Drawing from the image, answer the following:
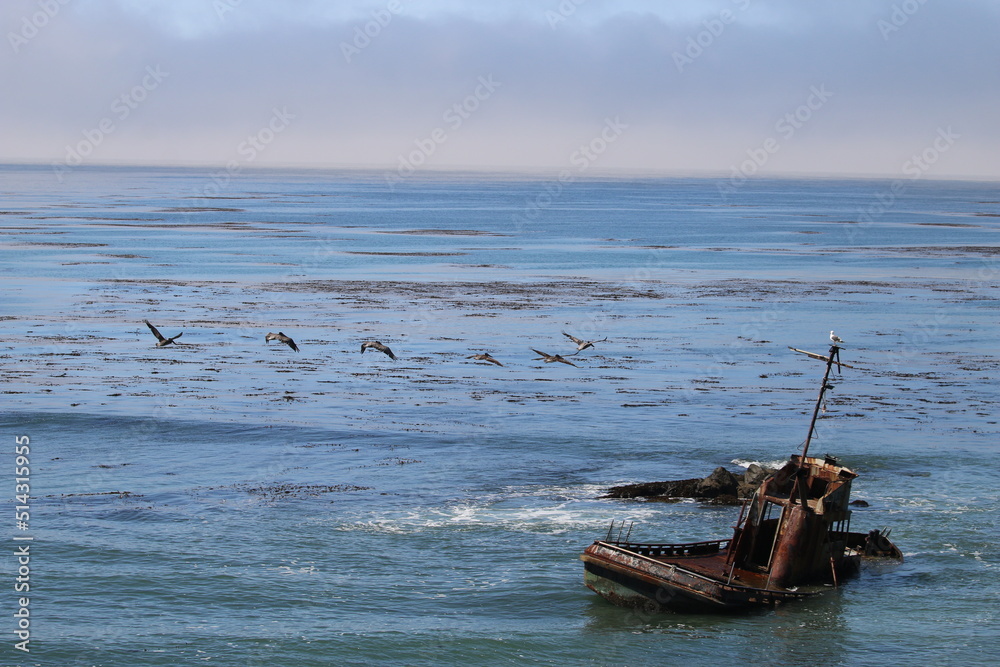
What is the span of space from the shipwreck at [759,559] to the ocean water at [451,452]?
1.87 ft

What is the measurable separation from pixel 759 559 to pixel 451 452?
613 inches

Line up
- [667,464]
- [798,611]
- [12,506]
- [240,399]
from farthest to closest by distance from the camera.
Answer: [240,399]
[667,464]
[12,506]
[798,611]

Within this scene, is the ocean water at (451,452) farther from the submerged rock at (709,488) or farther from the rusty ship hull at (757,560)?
the submerged rock at (709,488)

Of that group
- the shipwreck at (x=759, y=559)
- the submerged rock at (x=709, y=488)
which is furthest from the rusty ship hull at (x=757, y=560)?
the submerged rock at (x=709, y=488)

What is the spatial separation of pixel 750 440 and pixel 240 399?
21332 millimetres

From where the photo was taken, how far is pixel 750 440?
44.2 m

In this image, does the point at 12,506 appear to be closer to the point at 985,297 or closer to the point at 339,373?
the point at 339,373

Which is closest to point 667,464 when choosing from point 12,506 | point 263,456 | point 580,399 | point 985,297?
point 580,399

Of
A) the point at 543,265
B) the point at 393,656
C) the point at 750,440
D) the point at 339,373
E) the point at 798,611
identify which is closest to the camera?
the point at 393,656

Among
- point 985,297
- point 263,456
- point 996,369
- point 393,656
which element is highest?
point 985,297

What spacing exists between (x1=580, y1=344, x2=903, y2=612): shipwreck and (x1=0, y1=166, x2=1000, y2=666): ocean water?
57 cm

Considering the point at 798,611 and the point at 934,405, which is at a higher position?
the point at 934,405

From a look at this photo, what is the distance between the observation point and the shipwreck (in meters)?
27.9

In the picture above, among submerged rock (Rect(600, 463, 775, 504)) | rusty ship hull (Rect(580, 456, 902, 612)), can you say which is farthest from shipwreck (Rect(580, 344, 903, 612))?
submerged rock (Rect(600, 463, 775, 504))
